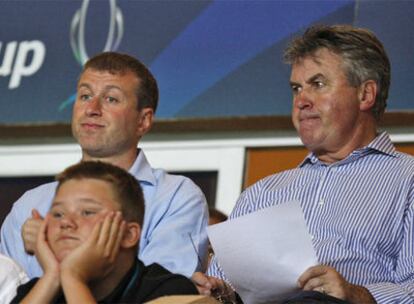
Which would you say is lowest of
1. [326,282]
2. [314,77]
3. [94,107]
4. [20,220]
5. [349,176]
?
[20,220]

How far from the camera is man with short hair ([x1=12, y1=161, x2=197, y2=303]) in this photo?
3.23 metres

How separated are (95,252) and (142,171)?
1101 millimetres

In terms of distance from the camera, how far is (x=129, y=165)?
436 cm

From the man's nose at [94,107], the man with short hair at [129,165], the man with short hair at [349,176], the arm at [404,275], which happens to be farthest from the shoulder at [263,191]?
the man's nose at [94,107]

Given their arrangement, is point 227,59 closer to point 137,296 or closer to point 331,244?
point 331,244

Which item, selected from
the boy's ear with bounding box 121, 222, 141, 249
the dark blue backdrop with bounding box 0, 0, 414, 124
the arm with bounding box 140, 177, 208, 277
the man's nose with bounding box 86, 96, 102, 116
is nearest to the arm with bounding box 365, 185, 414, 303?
the arm with bounding box 140, 177, 208, 277

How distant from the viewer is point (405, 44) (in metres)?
5.22

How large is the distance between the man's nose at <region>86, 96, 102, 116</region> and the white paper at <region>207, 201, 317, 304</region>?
2.99 feet

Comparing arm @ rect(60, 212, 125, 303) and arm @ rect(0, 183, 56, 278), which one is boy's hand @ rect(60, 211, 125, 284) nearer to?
arm @ rect(60, 212, 125, 303)

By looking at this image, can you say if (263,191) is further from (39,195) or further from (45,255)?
(45,255)

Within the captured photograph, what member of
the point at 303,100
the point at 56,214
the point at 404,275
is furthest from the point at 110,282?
the point at 303,100

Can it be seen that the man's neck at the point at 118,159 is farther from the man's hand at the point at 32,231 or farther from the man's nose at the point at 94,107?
the man's hand at the point at 32,231

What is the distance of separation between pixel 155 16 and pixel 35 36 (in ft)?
1.60

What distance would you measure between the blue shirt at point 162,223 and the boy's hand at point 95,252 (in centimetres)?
72
